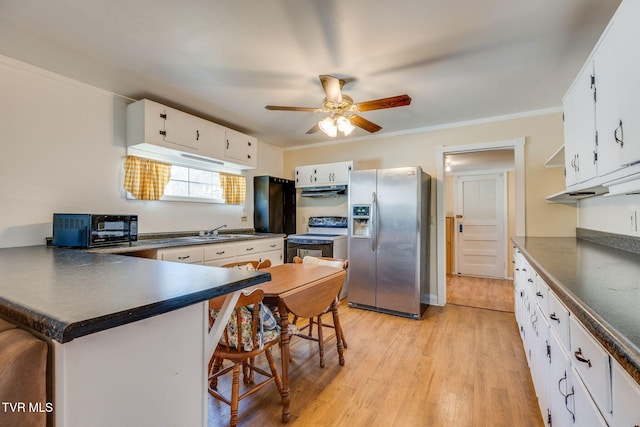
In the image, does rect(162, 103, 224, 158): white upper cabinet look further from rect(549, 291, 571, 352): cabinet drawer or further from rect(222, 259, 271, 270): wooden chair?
rect(549, 291, 571, 352): cabinet drawer

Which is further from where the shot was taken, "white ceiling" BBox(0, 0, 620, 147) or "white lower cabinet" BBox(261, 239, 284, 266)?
"white lower cabinet" BBox(261, 239, 284, 266)

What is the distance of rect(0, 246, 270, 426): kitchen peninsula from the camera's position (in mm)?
669

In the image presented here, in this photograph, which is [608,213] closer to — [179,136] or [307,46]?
[307,46]

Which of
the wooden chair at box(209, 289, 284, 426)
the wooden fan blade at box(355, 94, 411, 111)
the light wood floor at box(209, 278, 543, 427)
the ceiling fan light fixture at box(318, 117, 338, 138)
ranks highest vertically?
the wooden fan blade at box(355, 94, 411, 111)

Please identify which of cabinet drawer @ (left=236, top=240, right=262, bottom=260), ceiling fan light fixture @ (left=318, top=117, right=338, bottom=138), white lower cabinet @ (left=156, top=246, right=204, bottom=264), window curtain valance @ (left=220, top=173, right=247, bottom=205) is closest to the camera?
ceiling fan light fixture @ (left=318, top=117, right=338, bottom=138)

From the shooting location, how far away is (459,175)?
19.7ft

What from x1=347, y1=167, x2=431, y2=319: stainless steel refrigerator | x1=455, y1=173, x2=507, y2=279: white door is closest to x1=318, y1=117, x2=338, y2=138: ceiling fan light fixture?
x1=347, y1=167, x2=431, y2=319: stainless steel refrigerator

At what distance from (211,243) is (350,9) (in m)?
2.51

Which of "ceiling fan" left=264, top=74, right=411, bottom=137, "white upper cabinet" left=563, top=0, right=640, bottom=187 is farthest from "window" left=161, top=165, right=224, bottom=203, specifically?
"white upper cabinet" left=563, top=0, right=640, bottom=187

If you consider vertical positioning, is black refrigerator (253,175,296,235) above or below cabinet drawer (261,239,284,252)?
above

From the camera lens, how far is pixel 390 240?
3.56 metres

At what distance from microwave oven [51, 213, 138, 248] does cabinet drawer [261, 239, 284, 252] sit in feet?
5.57

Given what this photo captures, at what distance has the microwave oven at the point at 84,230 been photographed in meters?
2.35

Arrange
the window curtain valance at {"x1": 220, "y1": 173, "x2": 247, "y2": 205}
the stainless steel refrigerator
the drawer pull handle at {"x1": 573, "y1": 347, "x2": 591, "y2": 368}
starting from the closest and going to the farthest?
the drawer pull handle at {"x1": 573, "y1": 347, "x2": 591, "y2": 368}
the stainless steel refrigerator
the window curtain valance at {"x1": 220, "y1": 173, "x2": 247, "y2": 205}
